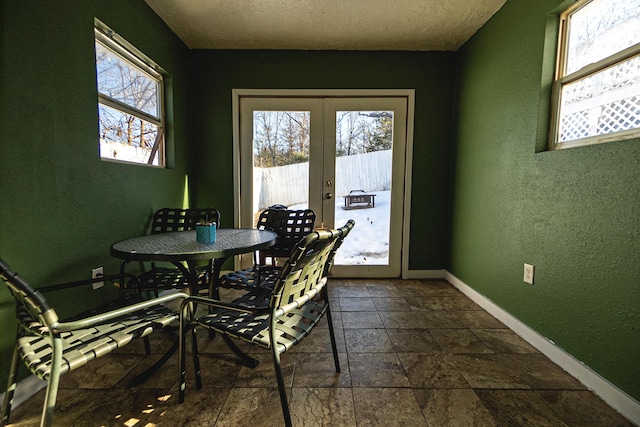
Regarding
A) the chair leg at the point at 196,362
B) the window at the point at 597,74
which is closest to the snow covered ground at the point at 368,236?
the window at the point at 597,74

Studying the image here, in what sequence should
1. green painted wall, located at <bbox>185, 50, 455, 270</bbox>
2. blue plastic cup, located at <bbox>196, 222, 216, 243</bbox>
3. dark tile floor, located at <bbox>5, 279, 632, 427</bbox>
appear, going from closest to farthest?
dark tile floor, located at <bbox>5, 279, 632, 427</bbox> < blue plastic cup, located at <bbox>196, 222, 216, 243</bbox> < green painted wall, located at <bbox>185, 50, 455, 270</bbox>

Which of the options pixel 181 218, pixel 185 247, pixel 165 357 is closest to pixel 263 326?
pixel 185 247

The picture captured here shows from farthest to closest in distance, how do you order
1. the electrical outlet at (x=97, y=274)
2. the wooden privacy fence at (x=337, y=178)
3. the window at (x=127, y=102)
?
1. the wooden privacy fence at (x=337, y=178)
2. the window at (x=127, y=102)
3. the electrical outlet at (x=97, y=274)

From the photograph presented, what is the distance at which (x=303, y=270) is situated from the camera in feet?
3.79

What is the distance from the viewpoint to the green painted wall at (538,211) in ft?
4.43

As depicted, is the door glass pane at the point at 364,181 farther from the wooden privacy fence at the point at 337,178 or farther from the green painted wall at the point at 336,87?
the green painted wall at the point at 336,87

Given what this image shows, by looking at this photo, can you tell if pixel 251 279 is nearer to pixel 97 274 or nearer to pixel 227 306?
pixel 227 306

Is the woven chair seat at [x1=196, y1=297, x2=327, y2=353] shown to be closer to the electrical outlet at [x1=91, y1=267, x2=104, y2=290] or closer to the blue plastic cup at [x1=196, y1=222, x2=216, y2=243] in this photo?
the blue plastic cup at [x1=196, y1=222, x2=216, y2=243]

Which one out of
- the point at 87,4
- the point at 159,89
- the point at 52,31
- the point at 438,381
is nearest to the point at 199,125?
the point at 159,89

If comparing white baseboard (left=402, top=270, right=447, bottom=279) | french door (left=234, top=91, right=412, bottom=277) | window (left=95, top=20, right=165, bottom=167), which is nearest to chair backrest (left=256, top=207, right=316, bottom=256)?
french door (left=234, top=91, right=412, bottom=277)

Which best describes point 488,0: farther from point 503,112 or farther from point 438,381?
point 438,381

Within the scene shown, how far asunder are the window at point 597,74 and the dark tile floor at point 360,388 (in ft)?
4.39

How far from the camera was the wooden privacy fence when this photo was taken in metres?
3.16

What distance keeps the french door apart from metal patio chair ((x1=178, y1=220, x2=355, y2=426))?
182 centimetres
